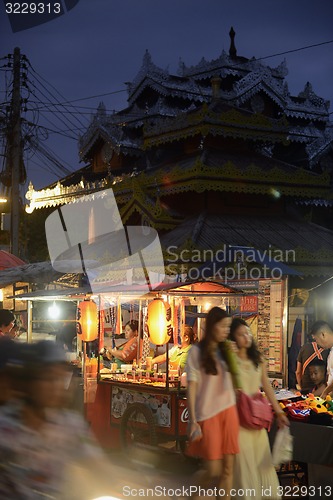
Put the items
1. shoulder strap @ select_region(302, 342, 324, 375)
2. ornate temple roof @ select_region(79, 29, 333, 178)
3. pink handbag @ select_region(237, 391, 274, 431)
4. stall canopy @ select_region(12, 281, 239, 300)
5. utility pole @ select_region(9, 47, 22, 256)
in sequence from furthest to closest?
ornate temple roof @ select_region(79, 29, 333, 178)
utility pole @ select_region(9, 47, 22, 256)
stall canopy @ select_region(12, 281, 239, 300)
shoulder strap @ select_region(302, 342, 324, 375)
pink handbag @ select_region(237, 391, 274, 431)

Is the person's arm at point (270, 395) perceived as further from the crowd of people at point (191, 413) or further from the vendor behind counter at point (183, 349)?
the vendor behind counter at point (183, 349)

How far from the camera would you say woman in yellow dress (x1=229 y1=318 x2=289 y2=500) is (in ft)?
22.6

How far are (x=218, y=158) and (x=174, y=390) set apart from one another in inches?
555

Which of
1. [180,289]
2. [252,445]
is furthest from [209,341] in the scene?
[180,289]

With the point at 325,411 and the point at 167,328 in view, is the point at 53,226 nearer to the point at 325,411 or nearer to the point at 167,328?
the point at 167,328

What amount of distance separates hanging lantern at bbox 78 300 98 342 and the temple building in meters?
2.92

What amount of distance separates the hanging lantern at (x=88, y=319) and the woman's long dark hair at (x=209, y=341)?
767 cm

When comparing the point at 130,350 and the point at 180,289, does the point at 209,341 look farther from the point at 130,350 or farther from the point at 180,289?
the point at 130,350

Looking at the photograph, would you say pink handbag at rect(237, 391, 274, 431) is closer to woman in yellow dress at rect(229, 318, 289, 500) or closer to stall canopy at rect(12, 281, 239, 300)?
woman in yellow dress at rect(229, 318, 289, 500)

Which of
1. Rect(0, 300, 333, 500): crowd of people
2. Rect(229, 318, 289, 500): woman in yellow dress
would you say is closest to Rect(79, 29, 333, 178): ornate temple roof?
Rect(0, 300, 333, 500): crowd of people

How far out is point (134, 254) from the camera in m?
22.0

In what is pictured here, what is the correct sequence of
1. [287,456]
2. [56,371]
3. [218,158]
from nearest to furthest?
[56,371]
[287,456]
[218,158]

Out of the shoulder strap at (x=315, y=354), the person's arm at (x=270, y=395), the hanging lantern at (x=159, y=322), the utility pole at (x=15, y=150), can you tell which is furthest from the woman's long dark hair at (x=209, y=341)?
the utility pole at (x=15, y=150)

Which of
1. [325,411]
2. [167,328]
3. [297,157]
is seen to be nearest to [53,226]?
[297,157]
